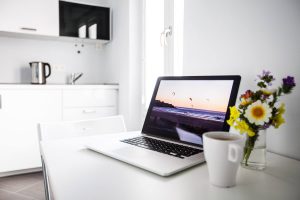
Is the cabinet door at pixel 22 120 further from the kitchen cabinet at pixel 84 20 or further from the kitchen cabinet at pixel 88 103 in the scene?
the kitchen cabinet at pixel 84 20

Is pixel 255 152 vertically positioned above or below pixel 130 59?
below

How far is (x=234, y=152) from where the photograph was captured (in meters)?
0.50

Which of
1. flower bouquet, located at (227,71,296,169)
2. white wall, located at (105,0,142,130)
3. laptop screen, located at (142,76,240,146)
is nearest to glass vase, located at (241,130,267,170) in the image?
flower bouquet, located at (227,71,296,169)

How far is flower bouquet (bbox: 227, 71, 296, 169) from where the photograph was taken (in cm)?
60

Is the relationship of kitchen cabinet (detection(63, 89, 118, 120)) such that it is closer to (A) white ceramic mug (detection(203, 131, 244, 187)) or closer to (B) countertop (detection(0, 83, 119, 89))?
(B) countertop (detection(0, 83, 119, 89))

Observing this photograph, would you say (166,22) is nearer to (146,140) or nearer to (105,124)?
(105,124)

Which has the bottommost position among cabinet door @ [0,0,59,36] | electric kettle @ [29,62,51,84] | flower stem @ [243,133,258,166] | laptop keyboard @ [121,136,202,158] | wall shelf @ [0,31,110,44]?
laptop keyboard @ [121,136,202,158]

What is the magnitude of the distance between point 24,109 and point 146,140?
185 centimetres

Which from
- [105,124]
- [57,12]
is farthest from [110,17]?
[105,124]

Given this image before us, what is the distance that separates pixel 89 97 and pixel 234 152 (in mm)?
2226

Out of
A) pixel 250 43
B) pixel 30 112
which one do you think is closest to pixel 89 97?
pixel 30 112

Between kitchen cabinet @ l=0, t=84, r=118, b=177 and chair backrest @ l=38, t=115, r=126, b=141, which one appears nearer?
chair backrest @ l=38, t=115, r=126, b=141

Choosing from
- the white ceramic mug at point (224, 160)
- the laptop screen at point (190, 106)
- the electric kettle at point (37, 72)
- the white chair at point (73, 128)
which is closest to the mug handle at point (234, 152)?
the white ceramic mug at point (224, 160)

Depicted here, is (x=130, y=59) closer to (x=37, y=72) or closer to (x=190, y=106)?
(x=37, y=72)
